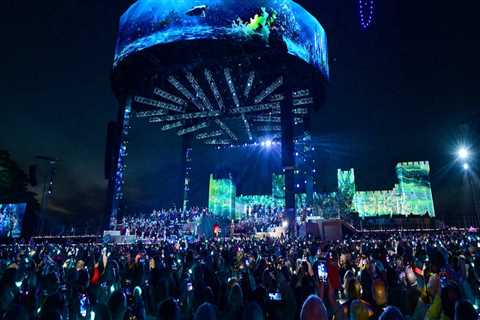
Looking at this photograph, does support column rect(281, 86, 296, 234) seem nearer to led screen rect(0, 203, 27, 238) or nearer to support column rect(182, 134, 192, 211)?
support column rect(182, 134, 192, 211)

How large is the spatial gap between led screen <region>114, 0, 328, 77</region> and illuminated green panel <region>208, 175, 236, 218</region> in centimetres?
3486

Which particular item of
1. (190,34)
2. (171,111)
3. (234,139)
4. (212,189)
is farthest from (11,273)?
(212,189)

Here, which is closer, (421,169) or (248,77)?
(248,77)

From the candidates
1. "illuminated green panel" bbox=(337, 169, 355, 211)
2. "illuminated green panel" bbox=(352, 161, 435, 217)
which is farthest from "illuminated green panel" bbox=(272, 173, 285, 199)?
"illuminated green panel" bbox=(352, 161, 435, 217)

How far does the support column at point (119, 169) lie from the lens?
35072 millimetres

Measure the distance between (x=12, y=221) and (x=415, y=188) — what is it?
74.0 meters

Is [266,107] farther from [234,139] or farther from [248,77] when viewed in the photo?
[234,139]

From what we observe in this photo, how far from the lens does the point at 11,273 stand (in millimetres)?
5754

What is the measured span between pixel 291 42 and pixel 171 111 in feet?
→ 64.5

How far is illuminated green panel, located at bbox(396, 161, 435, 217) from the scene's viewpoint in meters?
66.9

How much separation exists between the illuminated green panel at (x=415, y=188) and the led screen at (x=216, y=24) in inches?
1920

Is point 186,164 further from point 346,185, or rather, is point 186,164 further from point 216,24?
point 346,185

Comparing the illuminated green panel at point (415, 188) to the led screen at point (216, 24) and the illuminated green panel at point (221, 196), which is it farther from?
the led screen at point (216, 24)

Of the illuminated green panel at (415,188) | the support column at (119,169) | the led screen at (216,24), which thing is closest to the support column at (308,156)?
the led screen at (216,24)
